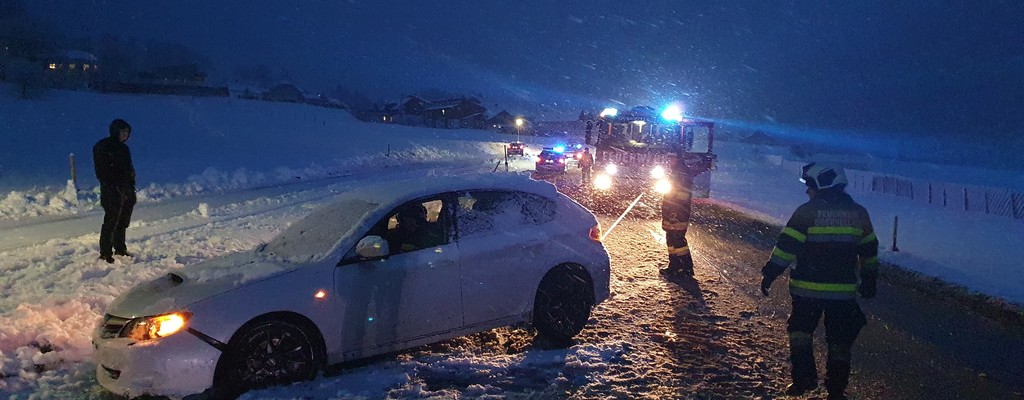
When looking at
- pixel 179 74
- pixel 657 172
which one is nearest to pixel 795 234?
pixel 657 172

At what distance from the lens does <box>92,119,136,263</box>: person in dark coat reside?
7613mm

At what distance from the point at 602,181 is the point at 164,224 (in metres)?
14.8

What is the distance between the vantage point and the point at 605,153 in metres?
22.8

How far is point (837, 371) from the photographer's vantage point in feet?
14.2

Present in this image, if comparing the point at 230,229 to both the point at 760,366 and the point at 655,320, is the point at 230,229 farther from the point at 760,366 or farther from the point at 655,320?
the point at 760,366

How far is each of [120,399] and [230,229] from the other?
7.80 meters

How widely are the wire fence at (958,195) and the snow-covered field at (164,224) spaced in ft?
3.65

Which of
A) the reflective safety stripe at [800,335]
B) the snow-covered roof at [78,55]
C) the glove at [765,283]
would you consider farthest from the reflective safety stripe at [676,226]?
the snow-covered roof at [78,55]

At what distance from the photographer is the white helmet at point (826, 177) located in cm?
425

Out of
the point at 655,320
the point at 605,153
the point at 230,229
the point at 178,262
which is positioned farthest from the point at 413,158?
the point at 655,320

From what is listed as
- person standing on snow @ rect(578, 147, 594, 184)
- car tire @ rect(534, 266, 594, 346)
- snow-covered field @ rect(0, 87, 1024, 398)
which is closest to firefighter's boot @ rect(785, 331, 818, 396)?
snow-covered field @ rect(0, 87, 1024, 398)

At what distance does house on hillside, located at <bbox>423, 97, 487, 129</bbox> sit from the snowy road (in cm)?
8819

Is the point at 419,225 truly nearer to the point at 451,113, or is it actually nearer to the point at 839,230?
the point at 839,230

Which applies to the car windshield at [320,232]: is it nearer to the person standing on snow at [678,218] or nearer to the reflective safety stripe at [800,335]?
the reflective safety stripe at [800,335]
